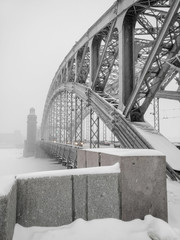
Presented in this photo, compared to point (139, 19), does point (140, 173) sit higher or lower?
lower

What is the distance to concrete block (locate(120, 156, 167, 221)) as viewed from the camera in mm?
3162

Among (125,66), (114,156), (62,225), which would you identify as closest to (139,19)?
(125,66)

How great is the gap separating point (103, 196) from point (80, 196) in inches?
15.3

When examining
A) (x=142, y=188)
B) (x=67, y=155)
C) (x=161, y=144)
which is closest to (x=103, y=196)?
(x=142, y=188)

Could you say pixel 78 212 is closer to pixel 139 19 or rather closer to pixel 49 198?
pixel 49 198

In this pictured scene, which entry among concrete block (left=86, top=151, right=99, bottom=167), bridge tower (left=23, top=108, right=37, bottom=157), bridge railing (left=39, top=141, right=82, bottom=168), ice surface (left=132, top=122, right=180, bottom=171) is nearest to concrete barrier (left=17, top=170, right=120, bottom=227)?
concrete block (left=86, top=151, right=99, bottom=167)

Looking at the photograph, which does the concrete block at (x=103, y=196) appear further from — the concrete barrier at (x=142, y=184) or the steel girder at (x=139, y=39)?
the steel girder at (x=139, y=39)

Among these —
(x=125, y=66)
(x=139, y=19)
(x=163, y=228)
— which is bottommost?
(x=163, y=228)

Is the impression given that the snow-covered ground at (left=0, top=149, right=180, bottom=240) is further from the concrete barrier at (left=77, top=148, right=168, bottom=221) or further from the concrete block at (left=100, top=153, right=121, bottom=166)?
the concrete block at (left=100, top=153, right=121, bottom=166)

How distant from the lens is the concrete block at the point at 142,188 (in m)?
3.16

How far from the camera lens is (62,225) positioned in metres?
2.81

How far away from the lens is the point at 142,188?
3.23 meters

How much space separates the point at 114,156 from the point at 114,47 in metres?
10.9

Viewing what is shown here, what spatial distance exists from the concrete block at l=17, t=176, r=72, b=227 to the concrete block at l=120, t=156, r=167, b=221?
947 mm
